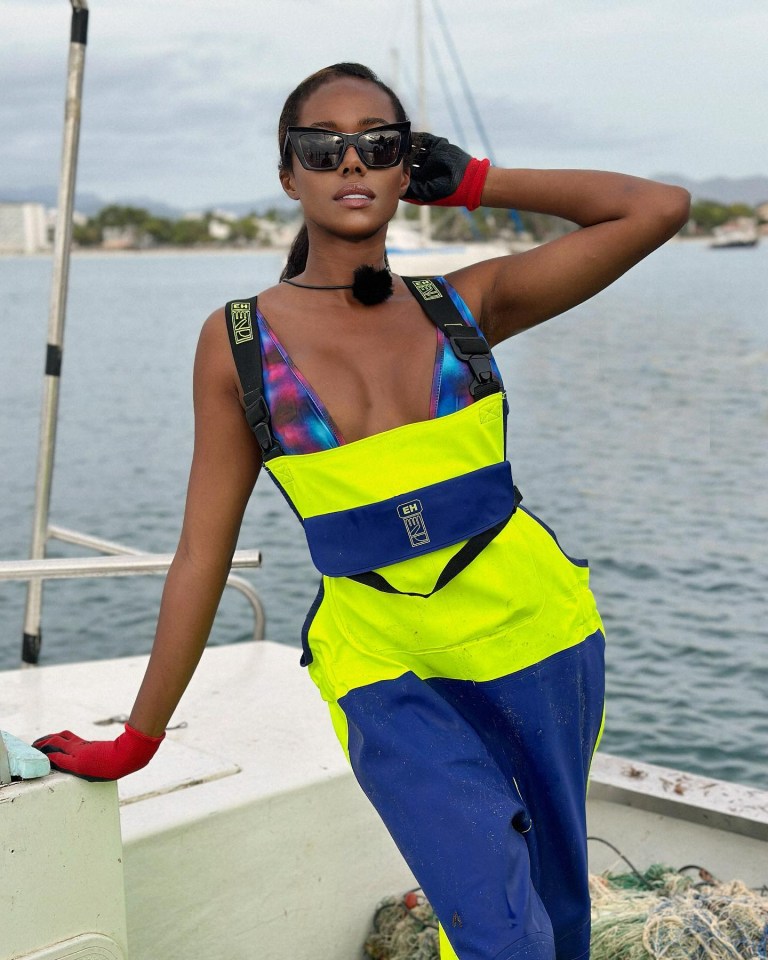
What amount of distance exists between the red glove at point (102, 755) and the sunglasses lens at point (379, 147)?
1.10 metres

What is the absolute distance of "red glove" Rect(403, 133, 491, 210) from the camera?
229 cm

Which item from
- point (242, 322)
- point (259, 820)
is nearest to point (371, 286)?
point (242, 322)

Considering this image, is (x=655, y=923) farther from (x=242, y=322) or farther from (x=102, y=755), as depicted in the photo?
(x=242, y=322)

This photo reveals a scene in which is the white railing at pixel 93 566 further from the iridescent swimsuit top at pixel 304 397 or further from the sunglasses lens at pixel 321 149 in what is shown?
the sunglasses lens at pixel 321 149

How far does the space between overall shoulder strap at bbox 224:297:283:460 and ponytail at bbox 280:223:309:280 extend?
0.96 feet

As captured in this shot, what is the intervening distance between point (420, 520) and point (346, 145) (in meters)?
0.66

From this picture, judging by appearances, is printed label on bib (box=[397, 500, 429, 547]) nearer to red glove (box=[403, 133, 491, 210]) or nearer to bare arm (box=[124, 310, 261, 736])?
bare arm (box=[124, 310, 261, 736])

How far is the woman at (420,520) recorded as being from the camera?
6.82 feet

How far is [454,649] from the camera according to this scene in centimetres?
212

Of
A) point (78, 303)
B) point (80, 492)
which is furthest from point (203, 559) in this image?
point (78, 303)

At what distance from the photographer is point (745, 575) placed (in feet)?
39.5

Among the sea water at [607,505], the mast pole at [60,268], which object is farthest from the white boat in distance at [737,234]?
the mast pole at [60,268]

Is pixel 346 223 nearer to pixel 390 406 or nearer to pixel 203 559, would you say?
pixel 390 406

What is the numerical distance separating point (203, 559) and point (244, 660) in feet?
5.84
